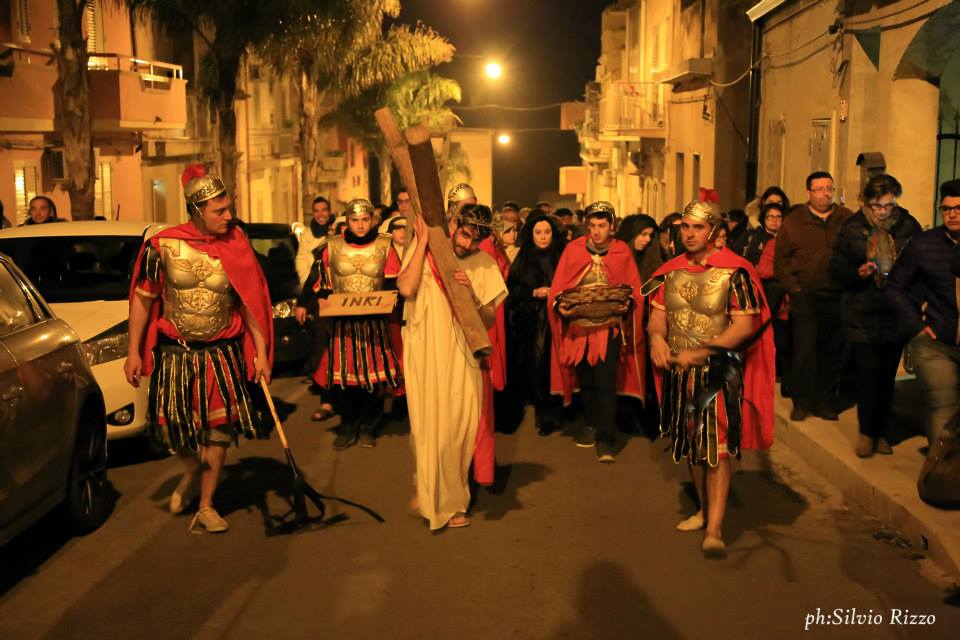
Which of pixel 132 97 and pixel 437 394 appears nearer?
pixel 437 394

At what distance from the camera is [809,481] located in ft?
30.1

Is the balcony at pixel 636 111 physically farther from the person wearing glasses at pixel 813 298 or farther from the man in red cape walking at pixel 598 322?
the man in red cape walking at pixel 598 322

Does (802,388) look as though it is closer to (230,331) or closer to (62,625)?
(230,331)

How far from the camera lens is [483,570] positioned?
6898 millimetres

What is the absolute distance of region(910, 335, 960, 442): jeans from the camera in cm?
791

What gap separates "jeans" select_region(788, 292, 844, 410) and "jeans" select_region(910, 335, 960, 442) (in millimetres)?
2500

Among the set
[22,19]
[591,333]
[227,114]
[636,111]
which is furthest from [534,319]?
[636,111]

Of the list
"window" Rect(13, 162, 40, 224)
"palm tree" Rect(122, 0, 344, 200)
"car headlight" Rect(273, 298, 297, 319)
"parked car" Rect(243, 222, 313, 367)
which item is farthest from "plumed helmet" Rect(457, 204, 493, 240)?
"window" Rect(13, 162, 40, 224)

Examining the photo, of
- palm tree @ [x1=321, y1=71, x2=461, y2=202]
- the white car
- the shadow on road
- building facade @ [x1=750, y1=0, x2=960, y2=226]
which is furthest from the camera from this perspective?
palm tree @ [x1=321, y1=71, x2=461, y2=202]

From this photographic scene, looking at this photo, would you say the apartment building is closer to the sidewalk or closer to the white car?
the sidewalk

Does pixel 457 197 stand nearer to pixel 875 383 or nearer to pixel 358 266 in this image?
pixel 358 266

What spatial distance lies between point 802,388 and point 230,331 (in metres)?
5.04

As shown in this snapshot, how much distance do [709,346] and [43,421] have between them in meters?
3.52

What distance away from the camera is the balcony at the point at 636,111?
34000 mm
